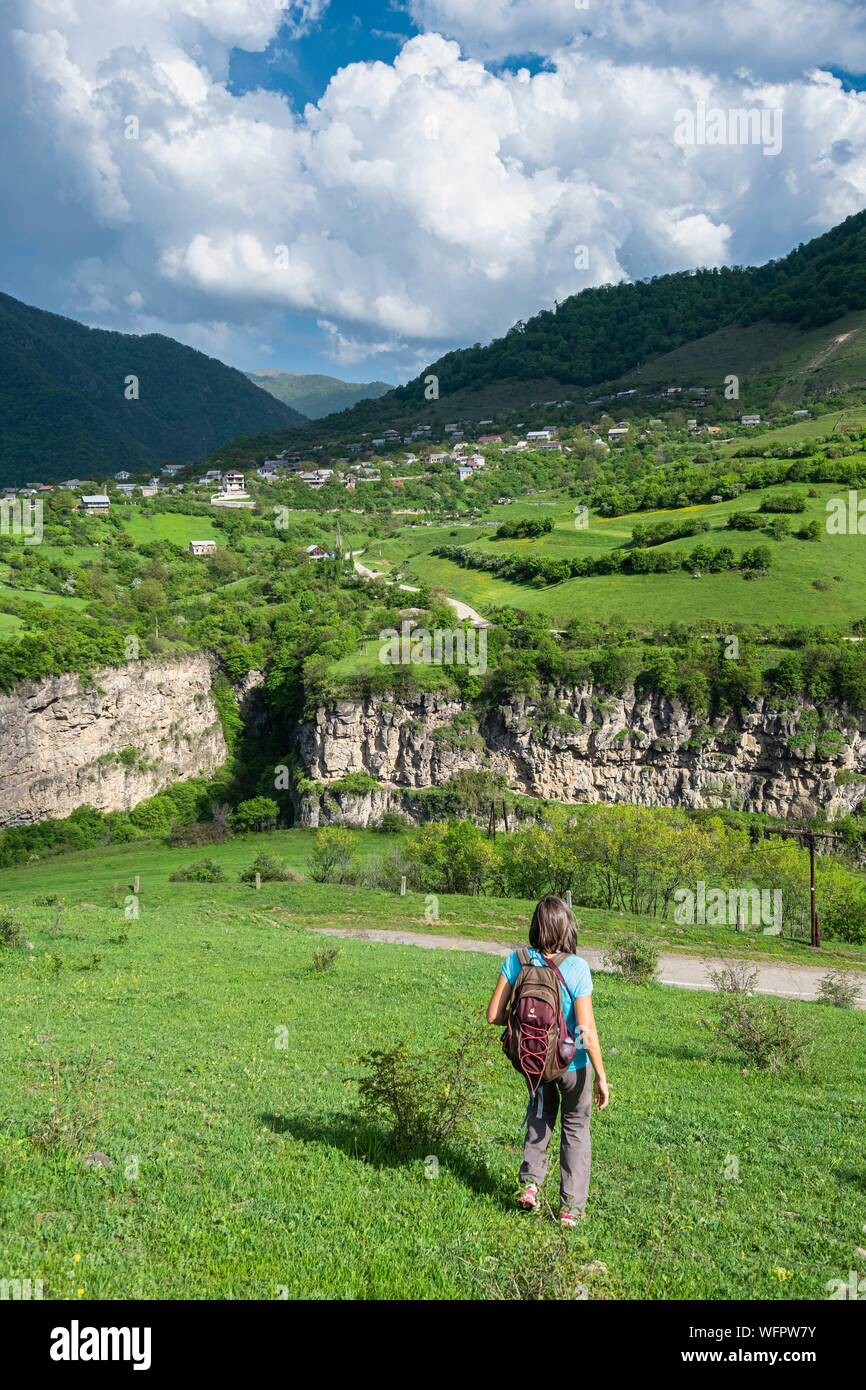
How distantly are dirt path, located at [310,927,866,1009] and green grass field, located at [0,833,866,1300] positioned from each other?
8.85 m

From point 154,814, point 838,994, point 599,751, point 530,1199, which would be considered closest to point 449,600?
point 599,751

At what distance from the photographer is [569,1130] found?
21.0 ft

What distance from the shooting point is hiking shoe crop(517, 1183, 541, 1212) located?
21.6 feet

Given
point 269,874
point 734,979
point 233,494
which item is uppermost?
point 233,494

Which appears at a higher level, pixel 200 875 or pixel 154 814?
pixel 200 875

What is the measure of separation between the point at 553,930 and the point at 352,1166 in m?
3.23

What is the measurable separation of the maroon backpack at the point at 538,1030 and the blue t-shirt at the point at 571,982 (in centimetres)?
9

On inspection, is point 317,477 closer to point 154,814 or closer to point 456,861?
point 154,814

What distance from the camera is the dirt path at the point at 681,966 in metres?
25.6

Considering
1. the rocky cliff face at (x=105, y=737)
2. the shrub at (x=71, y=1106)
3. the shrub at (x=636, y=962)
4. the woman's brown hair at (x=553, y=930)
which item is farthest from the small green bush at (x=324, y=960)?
the rocky cliff face at (x=105, y=737)

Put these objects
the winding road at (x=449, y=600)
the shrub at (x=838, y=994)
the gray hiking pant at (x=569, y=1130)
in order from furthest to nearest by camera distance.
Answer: the winding road at (x=449, y=600)
the shrub at (x=838, y=994)
the gray hiking pant at (x=569, y=1130)

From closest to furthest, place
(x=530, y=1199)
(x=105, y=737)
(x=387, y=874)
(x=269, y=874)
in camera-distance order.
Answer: (x=530, y=1199), (x=269, y=874), (x=387, y=874), (x=105, y=737)

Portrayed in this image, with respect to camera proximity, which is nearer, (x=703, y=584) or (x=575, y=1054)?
(x=575, y=1054)

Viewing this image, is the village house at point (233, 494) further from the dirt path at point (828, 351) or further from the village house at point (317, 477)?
the dirt path at point (828, 351)
